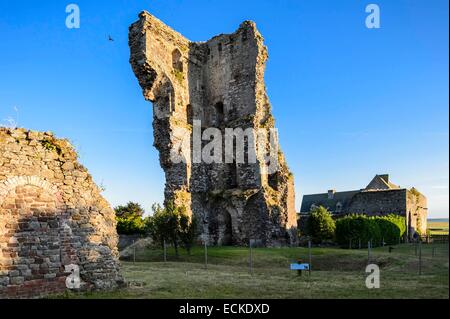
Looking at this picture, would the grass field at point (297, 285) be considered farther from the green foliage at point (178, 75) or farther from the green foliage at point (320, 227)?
the green foliage at point (178, 75)

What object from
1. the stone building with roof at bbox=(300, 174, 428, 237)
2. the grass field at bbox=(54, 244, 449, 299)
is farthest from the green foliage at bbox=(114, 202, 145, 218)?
the grass field at bbox=(54, 244, 449, 299)

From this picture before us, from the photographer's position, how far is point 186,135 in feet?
87.7

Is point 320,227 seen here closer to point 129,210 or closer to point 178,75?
point 178,75

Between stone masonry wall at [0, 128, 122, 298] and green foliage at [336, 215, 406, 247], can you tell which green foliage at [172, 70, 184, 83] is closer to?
green foliage at [336, 215, 406, 247]

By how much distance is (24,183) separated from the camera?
895 centimetres

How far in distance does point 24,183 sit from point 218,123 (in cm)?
2138

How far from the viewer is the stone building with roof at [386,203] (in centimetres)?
3991

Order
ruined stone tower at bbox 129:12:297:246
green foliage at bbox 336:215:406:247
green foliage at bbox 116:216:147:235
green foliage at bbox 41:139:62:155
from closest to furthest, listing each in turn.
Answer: green foliage at bbox 41:139:62:155 < ruined stone tower at bbox 129:12:297:246 < green foliage at bbox 336:215:406:247 < green foliage at bbox 116:216:147:235

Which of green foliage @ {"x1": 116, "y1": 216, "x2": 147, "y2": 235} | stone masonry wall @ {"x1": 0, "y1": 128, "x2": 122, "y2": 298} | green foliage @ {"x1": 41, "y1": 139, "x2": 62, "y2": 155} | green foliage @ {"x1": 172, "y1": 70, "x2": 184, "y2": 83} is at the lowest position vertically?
green foliage @ {"x1": 116, "y1": 216, "x2": 147, "y2": 235}

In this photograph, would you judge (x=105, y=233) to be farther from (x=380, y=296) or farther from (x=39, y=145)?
(x=380, y=296)

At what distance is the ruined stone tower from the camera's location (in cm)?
2547

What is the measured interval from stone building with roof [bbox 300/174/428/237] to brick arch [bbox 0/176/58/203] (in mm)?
37156

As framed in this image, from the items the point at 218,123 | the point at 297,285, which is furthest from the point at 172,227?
the point at 297,285

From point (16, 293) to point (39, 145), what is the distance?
332 centimetres
